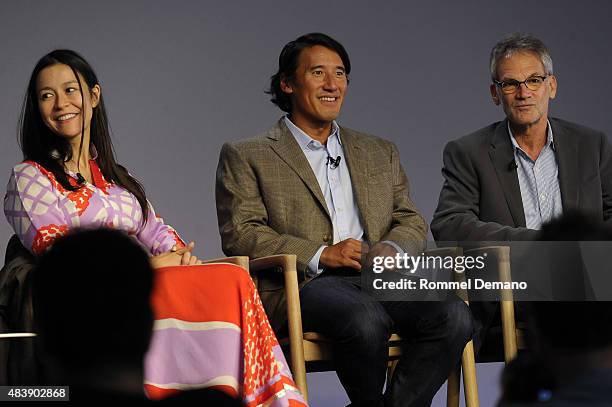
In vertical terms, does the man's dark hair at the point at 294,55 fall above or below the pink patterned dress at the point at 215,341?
above

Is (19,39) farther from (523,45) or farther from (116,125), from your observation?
(523,45)

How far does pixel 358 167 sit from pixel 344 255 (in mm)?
386

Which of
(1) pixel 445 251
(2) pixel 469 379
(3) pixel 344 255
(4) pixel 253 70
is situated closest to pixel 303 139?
(3) pixel 344 255

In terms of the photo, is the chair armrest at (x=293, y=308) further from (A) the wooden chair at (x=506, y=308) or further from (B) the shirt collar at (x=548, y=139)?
(B) the shirt collar at (x=548, y=139)

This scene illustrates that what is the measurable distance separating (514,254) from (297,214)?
69 centimetres

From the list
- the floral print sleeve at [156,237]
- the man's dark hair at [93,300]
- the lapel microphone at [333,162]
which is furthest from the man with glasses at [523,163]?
the man's dark hair at [93,300]

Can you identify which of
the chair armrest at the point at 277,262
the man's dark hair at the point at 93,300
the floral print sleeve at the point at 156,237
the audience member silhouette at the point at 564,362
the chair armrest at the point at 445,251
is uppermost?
the floral print sleeve at the point at 156,237

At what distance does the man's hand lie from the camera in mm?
2906

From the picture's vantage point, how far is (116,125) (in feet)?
13.9

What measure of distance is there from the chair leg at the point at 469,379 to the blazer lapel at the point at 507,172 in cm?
51

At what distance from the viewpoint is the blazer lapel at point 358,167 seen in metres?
3.10

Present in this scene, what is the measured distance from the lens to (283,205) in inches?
119

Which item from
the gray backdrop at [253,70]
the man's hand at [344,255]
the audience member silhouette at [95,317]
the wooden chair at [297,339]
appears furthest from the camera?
the gray backdrop at [253,70]

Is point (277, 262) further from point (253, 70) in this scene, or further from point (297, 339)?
point (253, 70)
